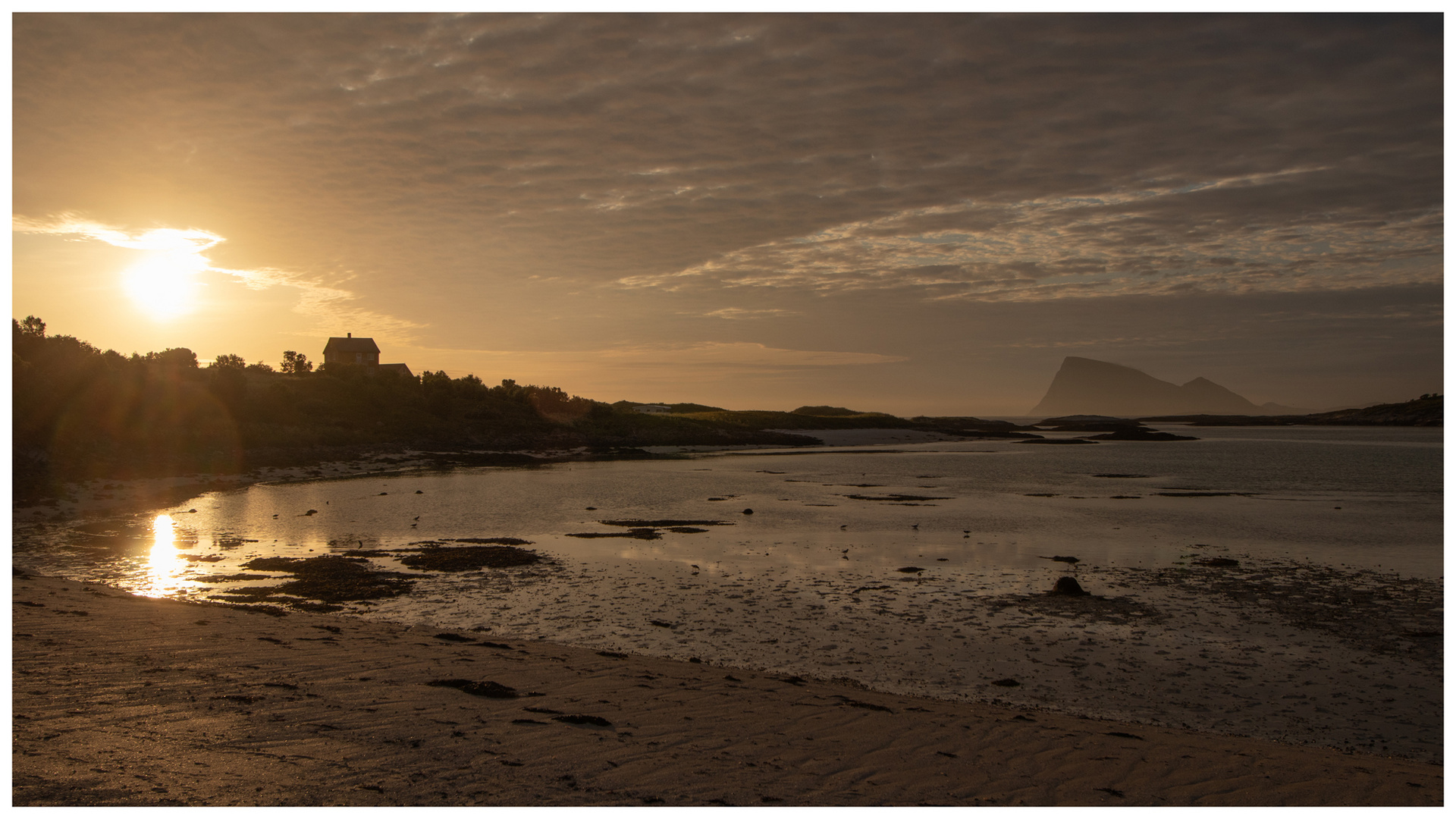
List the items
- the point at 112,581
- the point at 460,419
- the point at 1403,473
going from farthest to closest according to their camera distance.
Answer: the point at 460,419 → the point at 1403,473 → the point at 112,581

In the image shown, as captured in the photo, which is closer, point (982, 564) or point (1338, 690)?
point (1338, 690)

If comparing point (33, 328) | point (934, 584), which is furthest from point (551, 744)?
point (33, 328)

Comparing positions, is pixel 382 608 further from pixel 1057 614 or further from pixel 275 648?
pixel 1057 614

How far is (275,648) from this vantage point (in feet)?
30.2

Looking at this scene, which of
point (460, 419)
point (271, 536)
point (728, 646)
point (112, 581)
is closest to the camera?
point (728, 646)

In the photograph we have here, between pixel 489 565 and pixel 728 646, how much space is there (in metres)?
7.37

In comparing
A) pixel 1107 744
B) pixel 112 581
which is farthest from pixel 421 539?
pixel 1107 744

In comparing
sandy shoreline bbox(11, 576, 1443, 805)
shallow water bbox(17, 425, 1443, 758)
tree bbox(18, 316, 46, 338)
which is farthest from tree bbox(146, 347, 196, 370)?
sandy shoreline bbox(11, 576, 1443, 805)

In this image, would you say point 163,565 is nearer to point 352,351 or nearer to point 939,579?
point 939,579

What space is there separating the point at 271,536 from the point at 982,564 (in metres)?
17.1

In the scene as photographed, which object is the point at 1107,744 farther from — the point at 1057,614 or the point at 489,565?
the point at 489,565

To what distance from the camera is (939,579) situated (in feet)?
50.7

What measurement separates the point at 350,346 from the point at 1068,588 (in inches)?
4156

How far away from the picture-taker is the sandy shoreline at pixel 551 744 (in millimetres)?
5703
